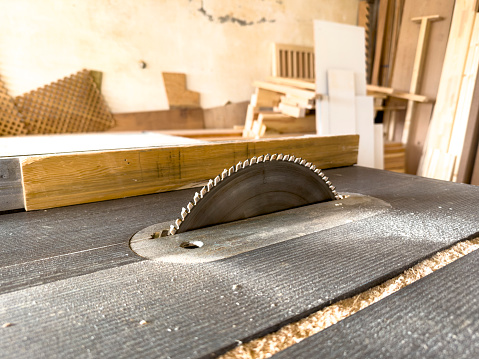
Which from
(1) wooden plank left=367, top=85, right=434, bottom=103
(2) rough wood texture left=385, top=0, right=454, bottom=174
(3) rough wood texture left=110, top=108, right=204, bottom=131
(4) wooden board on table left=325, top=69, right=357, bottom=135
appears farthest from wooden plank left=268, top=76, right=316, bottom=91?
(2) rough wood texture left=385, top=0, right=454, bottom=174

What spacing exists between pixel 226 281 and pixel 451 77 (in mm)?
4445

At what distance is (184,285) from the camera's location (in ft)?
2.04

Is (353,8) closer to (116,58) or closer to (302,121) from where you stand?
(302,121)

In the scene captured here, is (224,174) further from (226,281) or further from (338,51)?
(338,51)

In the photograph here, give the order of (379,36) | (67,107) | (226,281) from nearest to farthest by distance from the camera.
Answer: (226,281), (67,107), (379,36)

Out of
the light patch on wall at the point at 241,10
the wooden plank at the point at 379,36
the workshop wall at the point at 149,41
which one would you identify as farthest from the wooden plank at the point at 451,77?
the light patch on wall at the point at 241,10

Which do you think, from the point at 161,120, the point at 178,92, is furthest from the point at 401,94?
the point at 161,120

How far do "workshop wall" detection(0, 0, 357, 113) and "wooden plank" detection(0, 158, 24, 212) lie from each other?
303 cm

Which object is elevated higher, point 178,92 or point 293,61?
point 293,61

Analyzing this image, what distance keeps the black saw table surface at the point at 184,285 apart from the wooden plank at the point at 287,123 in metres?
3.05

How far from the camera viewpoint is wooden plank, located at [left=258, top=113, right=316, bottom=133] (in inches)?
158

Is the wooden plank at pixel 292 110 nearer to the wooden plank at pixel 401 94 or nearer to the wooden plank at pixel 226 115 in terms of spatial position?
the wooden plank at pixel 226 115

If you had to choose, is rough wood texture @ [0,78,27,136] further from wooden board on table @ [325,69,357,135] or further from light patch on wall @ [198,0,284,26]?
wooden board on table @ [325,69,357,135]

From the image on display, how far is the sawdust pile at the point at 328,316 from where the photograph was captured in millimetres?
457
